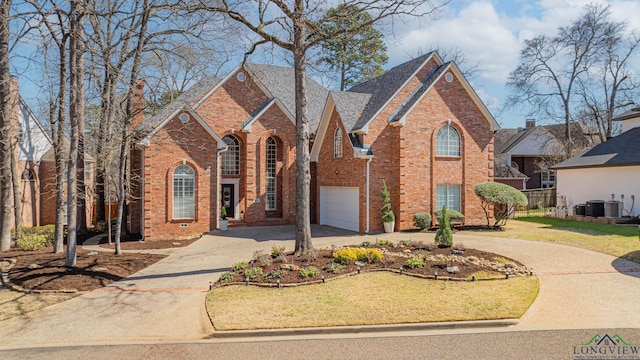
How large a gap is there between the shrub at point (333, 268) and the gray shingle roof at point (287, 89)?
14289 mm

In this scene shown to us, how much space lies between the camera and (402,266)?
1079 centimetres

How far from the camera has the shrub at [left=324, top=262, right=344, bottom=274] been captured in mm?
10537

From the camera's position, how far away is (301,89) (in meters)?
12.5

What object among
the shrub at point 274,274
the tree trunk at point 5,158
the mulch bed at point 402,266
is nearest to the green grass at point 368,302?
the mulch bed at point 402,266

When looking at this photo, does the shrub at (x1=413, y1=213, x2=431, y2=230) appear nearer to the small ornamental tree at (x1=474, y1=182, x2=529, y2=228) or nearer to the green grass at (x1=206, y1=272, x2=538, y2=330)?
the small ornamental tree at (x1=474, y1=182, x2=529, y2=228)

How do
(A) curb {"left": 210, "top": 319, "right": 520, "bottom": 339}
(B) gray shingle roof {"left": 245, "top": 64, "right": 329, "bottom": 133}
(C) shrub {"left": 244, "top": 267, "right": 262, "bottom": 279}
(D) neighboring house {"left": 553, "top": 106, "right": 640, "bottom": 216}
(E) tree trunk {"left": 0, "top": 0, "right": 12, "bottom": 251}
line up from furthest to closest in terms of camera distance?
(B) gray shingle roof {"left": 245, "top": 64, "right": 329, "bottom": 133} < (D) neighboring house {"left": 553, "top": 106, "right": 640, "bottom": 216} < (E) tree trunk {"left": 0, "top": 0, "right": 12, "bottom": 251} < (C) shrub {"left": 244, "top": 267, "right": 262, "bottom": 279} < (A) curb {"left": 210, "top": 319, "right": 520, "bottom": 339}

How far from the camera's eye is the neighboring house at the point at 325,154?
19078 mm

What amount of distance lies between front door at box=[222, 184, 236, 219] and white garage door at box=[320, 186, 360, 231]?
5171 millimetres

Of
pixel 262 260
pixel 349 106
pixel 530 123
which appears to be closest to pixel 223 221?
pixel 349 106

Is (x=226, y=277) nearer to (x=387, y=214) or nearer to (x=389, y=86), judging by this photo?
(x=387, y=214)

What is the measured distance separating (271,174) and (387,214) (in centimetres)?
776

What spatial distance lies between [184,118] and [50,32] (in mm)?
6686

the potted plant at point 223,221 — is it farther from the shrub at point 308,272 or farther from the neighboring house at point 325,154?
the shrub at point 308,272

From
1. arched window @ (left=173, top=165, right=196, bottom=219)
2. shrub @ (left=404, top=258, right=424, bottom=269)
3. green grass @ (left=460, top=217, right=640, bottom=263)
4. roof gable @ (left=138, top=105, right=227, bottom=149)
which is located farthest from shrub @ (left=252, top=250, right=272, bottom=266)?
green grass @ (left=460, top=217, right=640, bottom=263)
